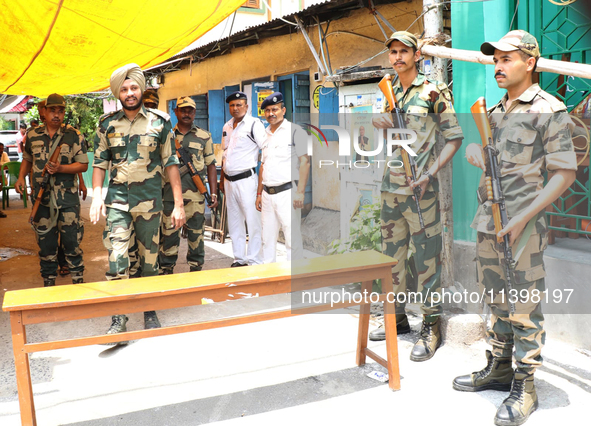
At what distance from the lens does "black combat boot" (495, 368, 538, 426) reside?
9.08ft

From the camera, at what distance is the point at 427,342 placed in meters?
3.69

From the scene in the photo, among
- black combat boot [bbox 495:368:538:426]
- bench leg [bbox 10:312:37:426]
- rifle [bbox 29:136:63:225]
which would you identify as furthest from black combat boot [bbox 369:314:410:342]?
rifle [bbox 29:136:63:225]

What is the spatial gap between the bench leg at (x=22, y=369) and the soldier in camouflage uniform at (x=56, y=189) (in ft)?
9.66

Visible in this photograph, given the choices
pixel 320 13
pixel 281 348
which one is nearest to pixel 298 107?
pixel 320 13

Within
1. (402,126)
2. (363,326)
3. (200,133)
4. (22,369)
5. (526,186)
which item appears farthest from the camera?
(200,133)

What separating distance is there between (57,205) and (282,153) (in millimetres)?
2355

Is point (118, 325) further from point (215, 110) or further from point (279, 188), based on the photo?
point (215, 110)

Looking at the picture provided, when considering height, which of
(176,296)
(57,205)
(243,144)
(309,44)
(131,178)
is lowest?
(176,296)

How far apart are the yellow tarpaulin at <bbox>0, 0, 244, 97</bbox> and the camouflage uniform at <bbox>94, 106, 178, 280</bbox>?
2.36 feet

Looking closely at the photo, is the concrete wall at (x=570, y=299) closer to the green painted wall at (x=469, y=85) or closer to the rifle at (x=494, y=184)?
the green painted wall at (x=469, y=85)

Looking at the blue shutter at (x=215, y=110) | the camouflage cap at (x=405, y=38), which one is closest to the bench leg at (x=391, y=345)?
the camouflage cap at (x=405, y=38)

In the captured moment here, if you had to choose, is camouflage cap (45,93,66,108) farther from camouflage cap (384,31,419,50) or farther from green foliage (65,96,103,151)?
green foliage (65,96,103,151)

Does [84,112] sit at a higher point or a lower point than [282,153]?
higher

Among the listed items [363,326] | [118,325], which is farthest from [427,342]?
[118,325]
